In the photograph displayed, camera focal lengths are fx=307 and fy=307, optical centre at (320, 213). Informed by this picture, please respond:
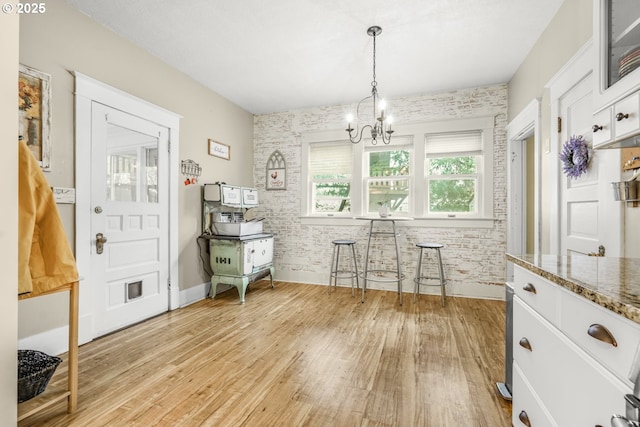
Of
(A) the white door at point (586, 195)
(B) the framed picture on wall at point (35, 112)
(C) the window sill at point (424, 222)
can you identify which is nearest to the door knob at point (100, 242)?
(B) the framed picture on wall at point (35, 112)

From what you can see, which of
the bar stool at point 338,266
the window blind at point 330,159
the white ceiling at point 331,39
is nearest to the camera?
the white ceiling at point 331,39

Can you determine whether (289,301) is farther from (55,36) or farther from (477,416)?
(55,36)

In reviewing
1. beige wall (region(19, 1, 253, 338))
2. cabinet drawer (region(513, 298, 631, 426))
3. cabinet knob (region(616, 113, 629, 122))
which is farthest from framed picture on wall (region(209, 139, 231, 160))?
cabinet knob (region(616, 113, 629, 122))

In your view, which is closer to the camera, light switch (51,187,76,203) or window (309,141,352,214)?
light switch (51,187,76,203)

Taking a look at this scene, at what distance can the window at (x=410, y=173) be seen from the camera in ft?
13.9

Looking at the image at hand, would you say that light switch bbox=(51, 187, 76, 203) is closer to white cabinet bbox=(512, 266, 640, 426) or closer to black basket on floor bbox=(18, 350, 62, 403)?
black basket on floor bbox=(18, 350, 62, 403)

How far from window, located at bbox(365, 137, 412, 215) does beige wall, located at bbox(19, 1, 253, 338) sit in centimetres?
213

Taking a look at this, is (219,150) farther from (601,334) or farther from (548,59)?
(601,334)

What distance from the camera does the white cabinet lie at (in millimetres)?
767

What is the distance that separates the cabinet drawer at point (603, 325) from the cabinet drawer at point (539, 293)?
0.07 meters

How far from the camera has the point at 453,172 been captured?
4.38 m

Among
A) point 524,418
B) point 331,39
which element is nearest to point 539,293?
point 524,418

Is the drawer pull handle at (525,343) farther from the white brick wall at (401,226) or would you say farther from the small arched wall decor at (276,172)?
the small arched wall decor at (276,172)

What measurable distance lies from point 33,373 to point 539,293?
101 inches
